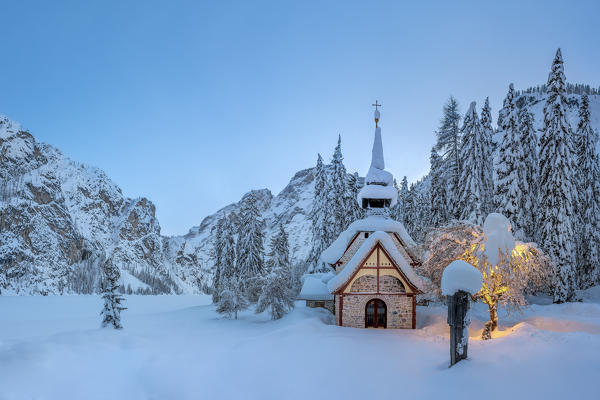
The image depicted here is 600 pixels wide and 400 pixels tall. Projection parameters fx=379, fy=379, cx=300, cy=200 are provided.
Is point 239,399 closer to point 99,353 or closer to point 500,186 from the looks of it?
point 99,353

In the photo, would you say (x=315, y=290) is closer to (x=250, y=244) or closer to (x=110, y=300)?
(x=110, y=300)

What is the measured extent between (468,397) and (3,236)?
721 feet

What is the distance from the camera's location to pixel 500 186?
30625 millimetres

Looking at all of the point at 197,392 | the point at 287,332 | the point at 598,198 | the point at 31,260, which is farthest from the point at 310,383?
the point at 31,260

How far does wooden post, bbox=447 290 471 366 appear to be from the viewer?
11.5 m

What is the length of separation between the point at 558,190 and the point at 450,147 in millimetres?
12823

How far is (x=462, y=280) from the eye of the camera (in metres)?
11.7

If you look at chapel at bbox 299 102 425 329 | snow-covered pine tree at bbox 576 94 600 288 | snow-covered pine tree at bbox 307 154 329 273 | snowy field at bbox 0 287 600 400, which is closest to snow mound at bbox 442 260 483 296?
snowy field at bbox 0 287 600 400

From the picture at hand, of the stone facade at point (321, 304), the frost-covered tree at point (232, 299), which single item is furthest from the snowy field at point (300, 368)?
the frost-covered tree at point (232, 299)

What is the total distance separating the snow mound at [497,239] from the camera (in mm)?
17250

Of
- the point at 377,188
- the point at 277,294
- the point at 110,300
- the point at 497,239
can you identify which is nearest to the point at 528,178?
the point at 377,188

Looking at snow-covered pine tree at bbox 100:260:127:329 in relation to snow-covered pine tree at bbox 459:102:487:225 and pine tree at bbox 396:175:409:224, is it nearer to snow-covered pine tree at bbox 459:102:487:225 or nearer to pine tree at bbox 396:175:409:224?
snow-covered pine tree at bbox 459:102:487:225

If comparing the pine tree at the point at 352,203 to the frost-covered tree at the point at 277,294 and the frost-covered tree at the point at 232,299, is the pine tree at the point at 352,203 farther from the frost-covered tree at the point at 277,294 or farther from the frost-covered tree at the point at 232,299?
the frost-covered tree at the point at 277,294

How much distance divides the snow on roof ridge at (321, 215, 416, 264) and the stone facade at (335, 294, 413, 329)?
5.38 metres
